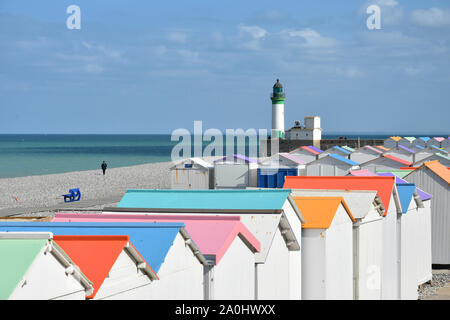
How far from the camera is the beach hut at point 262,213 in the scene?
1068cm

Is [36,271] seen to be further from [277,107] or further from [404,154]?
[277,107]

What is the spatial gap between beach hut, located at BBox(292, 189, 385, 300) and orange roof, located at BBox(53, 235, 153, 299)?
7155 mm

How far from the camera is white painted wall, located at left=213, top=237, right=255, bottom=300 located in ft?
29.8

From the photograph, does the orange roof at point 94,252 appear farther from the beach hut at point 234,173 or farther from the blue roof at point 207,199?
the beach hut at point 234,173

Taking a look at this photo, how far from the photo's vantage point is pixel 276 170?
105 ft

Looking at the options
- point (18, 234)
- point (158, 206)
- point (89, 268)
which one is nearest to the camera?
point (18, 234)

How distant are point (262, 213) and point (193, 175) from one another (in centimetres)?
2441

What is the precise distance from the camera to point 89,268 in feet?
22.3

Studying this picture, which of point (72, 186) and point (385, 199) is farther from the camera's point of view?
point (72, 186)

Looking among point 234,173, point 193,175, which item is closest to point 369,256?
point 234,173

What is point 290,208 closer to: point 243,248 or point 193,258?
point 243,248

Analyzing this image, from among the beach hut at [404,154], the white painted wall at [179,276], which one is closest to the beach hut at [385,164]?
the beach hut at [404,154]
